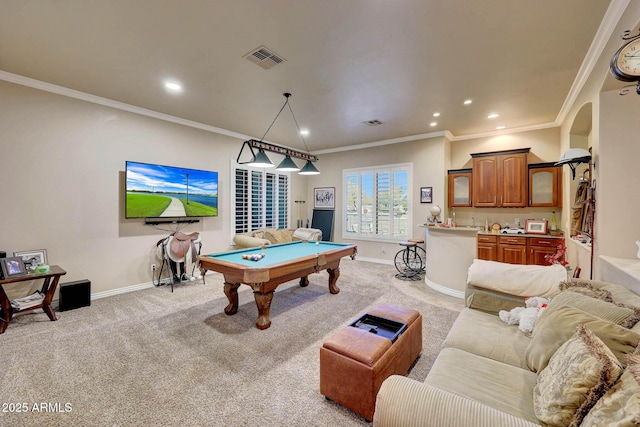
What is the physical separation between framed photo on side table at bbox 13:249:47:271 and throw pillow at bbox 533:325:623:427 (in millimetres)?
5182

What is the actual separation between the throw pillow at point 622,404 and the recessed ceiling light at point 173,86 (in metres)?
4.70

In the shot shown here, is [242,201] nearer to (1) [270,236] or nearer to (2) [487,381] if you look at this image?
(1) [270,236]

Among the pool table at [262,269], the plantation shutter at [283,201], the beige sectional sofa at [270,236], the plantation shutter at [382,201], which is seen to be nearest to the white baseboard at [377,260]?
the plantation shutter at [382,201]

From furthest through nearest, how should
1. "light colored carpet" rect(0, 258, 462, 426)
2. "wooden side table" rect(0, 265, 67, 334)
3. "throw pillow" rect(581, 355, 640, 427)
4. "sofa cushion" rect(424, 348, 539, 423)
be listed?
"wooden side table" rect(0, 265, 67, 334)
"light colored carpet" rect(0, 258, 462, 426)
"sofa cushion" rect(424, 348, 539, 423)
"throw pillow" rect(581, 355, 640, 427)

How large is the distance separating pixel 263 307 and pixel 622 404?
2.88 metres

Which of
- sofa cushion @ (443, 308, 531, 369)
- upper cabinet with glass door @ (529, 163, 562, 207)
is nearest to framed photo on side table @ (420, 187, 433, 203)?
upper cabinet with glass door @ (529, 163, 562, 207)

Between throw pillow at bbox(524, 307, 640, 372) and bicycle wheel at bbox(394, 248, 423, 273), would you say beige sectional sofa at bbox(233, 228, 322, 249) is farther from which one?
throw pillow at bbox(524, 307, 640, 372)

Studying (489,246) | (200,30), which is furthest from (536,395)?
(489,246)

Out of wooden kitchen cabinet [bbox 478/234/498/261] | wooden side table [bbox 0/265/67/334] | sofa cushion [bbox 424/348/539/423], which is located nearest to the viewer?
sofa cushion [bbox 424/348/539/423]

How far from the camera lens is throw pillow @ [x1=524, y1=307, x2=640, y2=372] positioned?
46.8 inches

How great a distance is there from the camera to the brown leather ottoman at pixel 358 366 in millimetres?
1754

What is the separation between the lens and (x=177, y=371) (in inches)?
91.4

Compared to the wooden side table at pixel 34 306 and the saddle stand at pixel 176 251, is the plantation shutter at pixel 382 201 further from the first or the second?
the wooden side table at pixel 34 306

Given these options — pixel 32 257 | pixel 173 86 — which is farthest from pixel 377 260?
pixel 32 257
